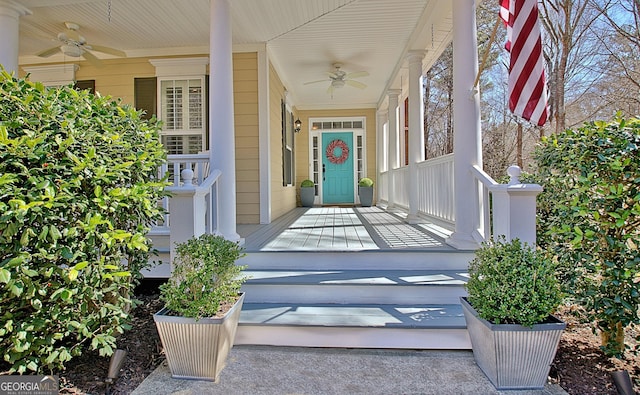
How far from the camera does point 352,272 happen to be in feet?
10.1

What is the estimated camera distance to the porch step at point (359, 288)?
275 centimetres

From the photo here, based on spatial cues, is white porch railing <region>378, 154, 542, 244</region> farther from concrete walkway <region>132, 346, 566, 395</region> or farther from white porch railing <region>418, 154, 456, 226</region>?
concrete walkway <region>132, 346, 566, 395</region>

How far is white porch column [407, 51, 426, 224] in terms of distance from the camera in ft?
17.7

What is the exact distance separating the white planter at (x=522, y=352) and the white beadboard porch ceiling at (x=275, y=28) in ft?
12.2

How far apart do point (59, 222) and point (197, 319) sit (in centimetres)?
92

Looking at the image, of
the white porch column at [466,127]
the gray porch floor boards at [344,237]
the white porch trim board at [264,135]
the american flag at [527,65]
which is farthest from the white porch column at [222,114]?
the american flag at [527,65]

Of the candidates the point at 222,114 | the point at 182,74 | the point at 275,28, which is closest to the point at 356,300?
the point at 222,114

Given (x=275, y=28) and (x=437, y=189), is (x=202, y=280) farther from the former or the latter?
(x=275, y=28)

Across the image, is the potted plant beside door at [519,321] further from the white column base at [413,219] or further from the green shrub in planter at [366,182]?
the green shrub in planter at [366,182]

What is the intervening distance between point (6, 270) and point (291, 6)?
4149 mm

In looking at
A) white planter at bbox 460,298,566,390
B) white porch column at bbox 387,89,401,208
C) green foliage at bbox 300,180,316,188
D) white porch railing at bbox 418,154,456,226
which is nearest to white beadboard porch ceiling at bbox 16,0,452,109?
white porch column at bbox 387,89,401,208

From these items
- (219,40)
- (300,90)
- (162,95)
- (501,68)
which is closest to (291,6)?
(219,40)

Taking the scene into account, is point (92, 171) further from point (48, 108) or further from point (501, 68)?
point (501, 68)

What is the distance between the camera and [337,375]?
214 cm
